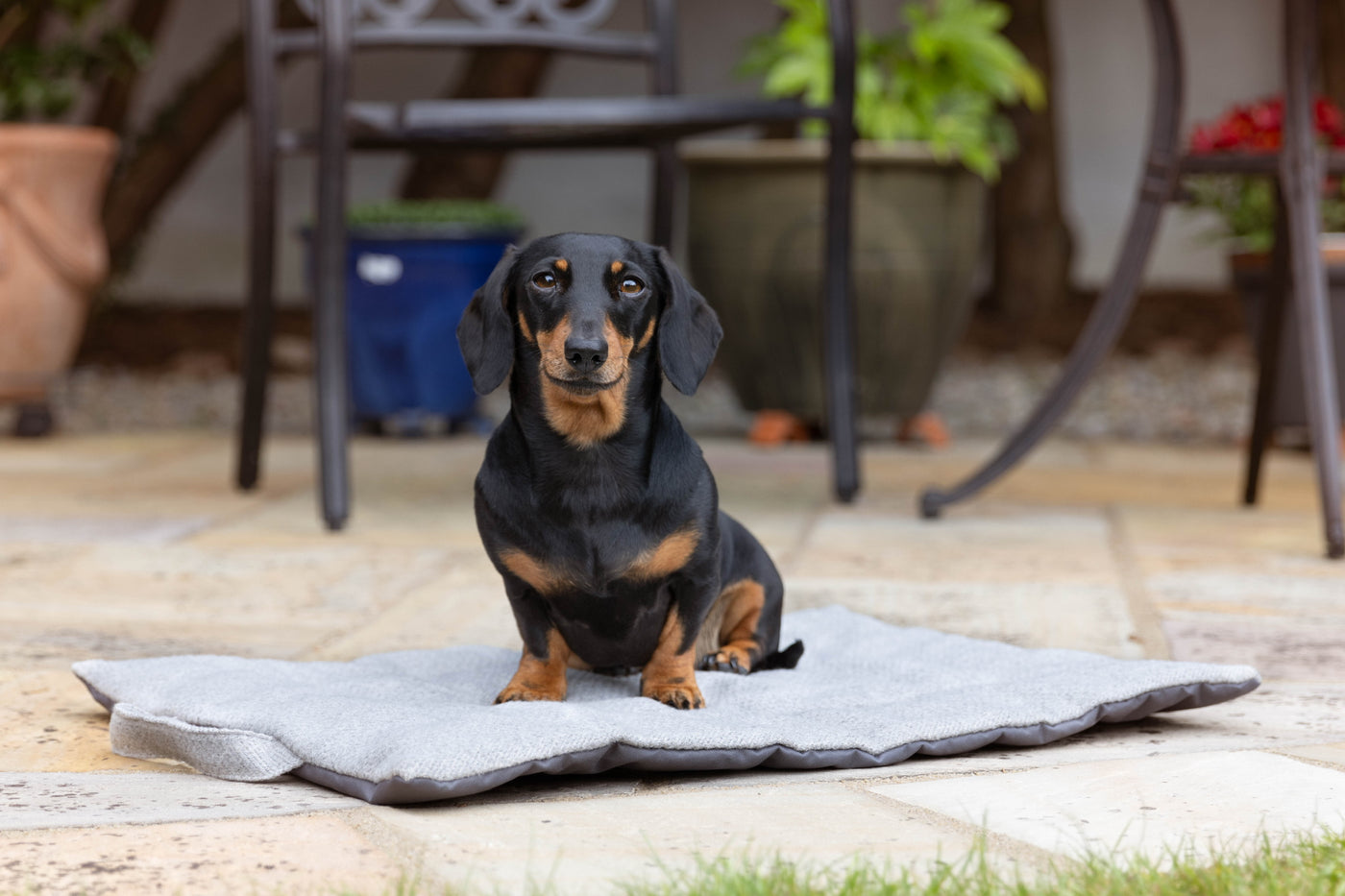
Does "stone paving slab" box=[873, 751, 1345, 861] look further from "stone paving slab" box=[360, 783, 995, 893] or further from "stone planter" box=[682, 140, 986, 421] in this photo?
"stone planter" box=[682, 140, 986, 421]

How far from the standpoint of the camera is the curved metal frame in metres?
2.74

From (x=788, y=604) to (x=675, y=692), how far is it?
2.15 feet

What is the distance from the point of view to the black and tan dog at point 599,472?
1.72 metres

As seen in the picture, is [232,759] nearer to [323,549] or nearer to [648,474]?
[648,474]

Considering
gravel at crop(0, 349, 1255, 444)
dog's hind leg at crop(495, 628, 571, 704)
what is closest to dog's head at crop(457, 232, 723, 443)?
dog's hind leg at crop(495, 628, 571, 704)

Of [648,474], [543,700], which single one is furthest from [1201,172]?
[543,700]

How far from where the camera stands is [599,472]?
1.75 metres

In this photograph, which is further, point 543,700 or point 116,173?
point 116,173

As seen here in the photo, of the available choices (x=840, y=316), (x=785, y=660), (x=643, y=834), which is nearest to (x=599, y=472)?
(x=785, y=660)

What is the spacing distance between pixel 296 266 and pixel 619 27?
5.99 feet

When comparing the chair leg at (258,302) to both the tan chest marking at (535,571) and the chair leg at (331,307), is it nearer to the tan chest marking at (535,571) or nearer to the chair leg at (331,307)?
the chair leg at (331,307)

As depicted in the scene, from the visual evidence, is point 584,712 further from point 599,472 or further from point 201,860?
point 201,860

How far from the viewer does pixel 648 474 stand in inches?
69.2

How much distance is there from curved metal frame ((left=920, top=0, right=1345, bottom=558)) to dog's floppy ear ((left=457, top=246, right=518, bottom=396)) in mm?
1529
